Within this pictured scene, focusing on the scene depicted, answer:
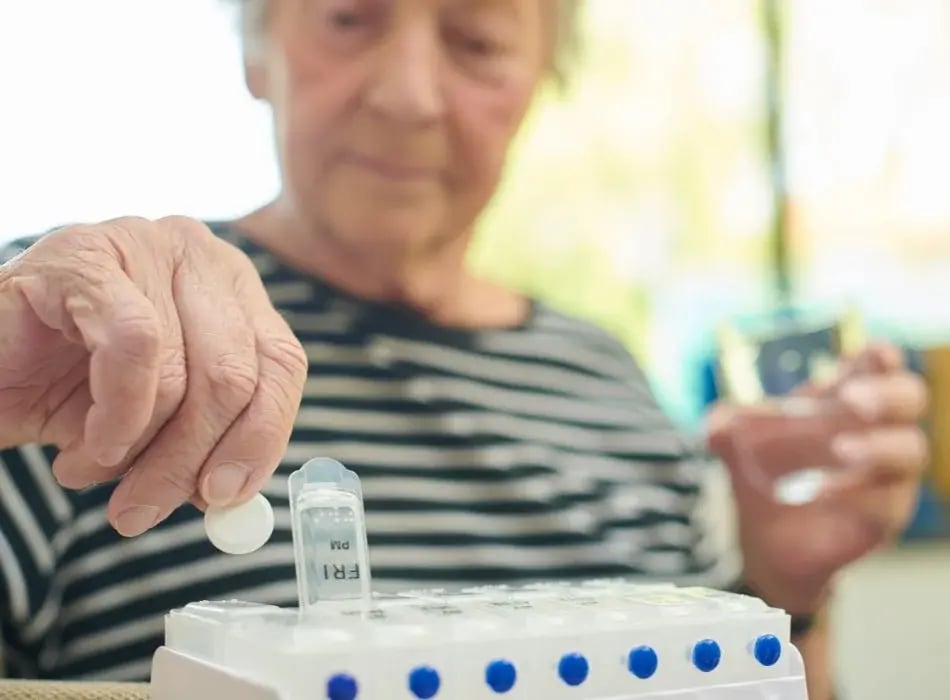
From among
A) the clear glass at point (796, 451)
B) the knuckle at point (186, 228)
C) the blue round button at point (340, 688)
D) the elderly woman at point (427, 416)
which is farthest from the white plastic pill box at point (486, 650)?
the clear glass at point (796, 451)

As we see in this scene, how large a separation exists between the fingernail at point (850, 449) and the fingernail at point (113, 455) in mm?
662

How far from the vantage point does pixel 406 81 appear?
31.1 inches

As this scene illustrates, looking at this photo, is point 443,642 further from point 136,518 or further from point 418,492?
point 418,492

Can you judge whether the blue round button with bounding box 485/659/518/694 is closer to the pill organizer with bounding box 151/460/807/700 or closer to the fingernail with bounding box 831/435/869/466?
the pill organizer with bounding box 151/460/807/700

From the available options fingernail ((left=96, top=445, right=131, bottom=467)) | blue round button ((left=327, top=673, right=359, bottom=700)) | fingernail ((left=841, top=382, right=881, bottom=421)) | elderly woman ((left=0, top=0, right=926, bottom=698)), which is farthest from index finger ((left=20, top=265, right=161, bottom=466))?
fingernail ((left=841, top=382, right=881, bottom=421))

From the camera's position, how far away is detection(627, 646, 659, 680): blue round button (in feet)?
1.00

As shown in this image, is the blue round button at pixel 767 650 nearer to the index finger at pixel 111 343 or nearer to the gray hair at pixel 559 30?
the index finger at pixel 111 343

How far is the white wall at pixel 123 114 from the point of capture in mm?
916

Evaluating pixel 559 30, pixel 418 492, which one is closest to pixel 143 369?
pixel 418 492

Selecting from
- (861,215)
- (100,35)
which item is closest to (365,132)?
(100,35)

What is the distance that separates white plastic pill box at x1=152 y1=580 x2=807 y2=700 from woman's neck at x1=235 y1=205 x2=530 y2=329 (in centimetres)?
48

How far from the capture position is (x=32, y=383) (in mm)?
372

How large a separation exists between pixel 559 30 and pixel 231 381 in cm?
75

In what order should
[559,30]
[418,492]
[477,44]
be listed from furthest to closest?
[559,30] < [477,44] < [418,492]
